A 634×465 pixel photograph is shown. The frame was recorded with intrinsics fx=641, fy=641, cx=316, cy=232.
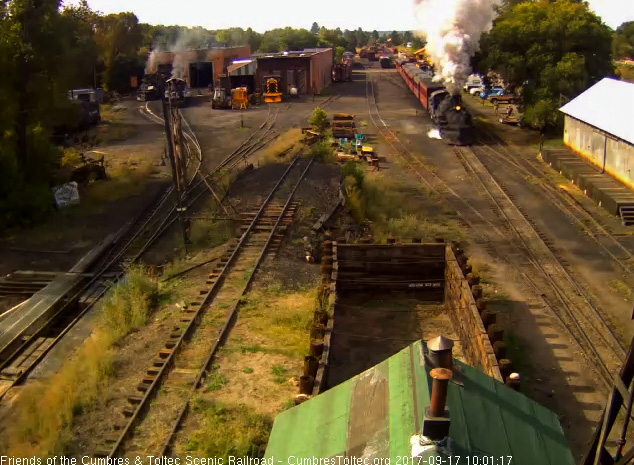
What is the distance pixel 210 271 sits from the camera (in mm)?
16734

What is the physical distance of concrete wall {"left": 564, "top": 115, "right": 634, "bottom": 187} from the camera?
76.8ft

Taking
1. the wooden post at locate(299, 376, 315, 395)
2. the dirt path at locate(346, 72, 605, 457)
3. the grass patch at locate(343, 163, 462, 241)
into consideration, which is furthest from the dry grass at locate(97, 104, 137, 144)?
the wooden post at locate(299, 376, 315, 395)

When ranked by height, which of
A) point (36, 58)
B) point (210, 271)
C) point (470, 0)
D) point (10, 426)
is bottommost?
point (10, 426)

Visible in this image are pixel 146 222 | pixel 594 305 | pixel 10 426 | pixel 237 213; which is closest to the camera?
pixel 10 426

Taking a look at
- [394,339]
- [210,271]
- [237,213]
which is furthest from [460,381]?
[237,213]

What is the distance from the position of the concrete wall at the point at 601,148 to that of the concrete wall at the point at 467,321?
12.4 m

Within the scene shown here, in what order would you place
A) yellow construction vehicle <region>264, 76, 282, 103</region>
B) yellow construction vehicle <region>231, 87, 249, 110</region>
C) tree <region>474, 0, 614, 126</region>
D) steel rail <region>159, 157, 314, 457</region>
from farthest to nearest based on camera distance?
yellow construction vehicle <region>264, 76, 282, 103</region> → yellow construction vehicle <region>231, 87, 249, 110</region> → tree <region>474, 0, 614, 126</region> → steel rail <region>159, 157, 314, 457</region>

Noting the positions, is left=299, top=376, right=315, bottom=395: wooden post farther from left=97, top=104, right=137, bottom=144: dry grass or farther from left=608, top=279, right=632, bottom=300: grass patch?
left=97, top=104, right=137, bottom=144: dry grass

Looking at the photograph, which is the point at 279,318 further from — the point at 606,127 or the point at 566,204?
the point at 606,127

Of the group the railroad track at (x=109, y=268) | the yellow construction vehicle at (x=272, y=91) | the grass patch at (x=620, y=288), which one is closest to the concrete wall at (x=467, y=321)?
the grass patch at (x=620, y=288)

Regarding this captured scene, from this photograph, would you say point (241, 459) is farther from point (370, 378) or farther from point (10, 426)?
point (10, 426)

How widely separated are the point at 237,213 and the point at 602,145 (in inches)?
600

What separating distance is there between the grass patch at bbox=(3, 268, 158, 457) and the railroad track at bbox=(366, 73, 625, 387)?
29.9 feet

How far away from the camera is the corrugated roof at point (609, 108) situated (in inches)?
965
